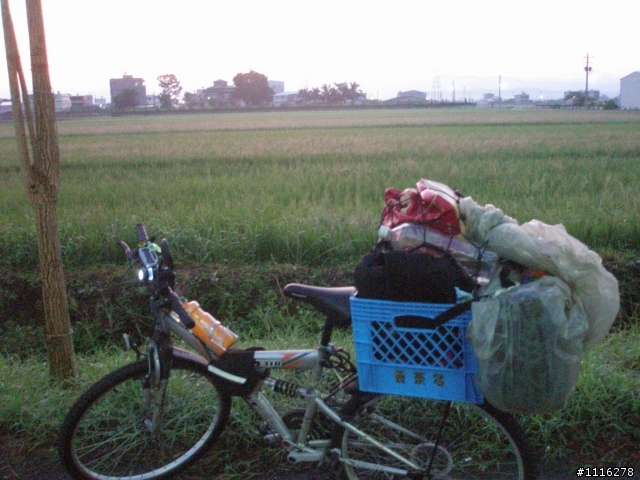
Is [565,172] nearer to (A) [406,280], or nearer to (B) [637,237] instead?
(B) [637,237]

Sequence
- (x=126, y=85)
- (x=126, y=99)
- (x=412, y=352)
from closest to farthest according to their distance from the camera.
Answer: (x=412, y=352) < (x=126, y=85) < (x=126, y=99)

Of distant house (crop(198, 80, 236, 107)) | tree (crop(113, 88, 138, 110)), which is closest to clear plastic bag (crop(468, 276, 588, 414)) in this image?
tree (crop(113, 88, 138, 110))

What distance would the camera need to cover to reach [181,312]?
2.51 meters

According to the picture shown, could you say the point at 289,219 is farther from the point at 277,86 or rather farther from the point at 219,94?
the point at 277,86

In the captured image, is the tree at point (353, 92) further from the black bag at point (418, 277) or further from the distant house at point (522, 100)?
the black bag at point (418, 277)

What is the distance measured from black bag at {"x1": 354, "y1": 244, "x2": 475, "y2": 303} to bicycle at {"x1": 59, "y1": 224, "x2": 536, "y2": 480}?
281 millimetres

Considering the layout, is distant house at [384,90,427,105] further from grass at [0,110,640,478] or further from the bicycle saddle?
the bicycle saddle

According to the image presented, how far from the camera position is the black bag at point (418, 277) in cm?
223

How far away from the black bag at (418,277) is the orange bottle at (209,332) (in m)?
0.72

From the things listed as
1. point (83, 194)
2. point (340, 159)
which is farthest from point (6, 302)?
point (340, 159)

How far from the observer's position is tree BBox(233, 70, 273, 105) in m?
75.9

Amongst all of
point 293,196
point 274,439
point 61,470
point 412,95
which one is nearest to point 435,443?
point 274,439

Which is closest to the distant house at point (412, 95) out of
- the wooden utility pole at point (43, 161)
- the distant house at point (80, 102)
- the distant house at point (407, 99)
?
the distant house at point (407, 99)

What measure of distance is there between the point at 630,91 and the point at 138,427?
66272 mm
